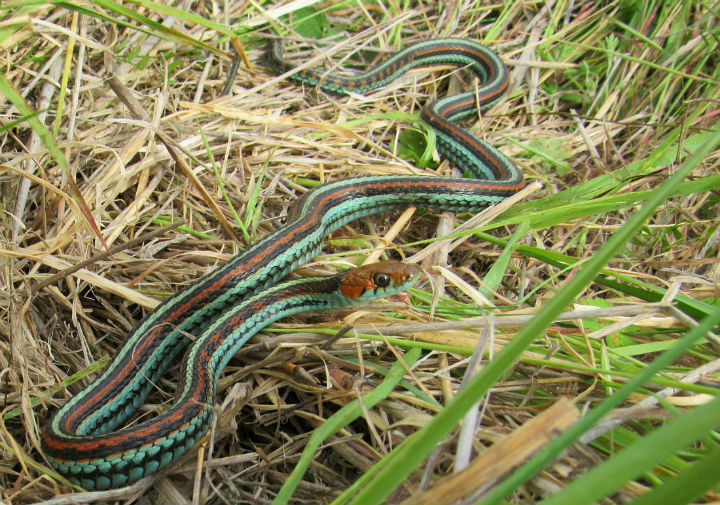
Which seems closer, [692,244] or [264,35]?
[692,244]

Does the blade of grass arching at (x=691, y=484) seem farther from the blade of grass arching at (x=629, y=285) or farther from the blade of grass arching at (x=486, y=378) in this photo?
the blade of grass arching at (x=629, y=285)

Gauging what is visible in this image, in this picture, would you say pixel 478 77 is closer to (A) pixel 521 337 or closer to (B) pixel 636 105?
(B) pixel 636 105

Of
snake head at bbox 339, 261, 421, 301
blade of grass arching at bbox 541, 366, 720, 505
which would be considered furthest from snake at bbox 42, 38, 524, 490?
blade of grass arching at bbox 541, 366, 720, 505

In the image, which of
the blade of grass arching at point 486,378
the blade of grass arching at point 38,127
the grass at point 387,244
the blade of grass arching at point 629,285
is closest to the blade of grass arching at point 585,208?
the grass at point 387,244

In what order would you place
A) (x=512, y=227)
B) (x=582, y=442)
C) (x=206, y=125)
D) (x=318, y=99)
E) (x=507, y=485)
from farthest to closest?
(x=318, y=99) → (x=206, y=125) → (x=512, y=227) → (x=582, y=442) → (x=507, y=485)

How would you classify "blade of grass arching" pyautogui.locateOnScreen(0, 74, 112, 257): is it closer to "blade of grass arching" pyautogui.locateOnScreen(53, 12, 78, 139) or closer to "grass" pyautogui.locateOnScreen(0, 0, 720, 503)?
"grass" pyautogui.locateOnScreen(0, 0, 720, 503)

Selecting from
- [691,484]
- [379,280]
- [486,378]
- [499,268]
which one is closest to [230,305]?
[379,280]

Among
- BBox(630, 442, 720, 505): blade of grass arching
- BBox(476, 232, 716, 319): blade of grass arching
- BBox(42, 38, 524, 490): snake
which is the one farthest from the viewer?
BBox(476, 232, 716, 319): blade of grass arching

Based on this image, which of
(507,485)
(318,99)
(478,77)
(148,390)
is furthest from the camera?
(478,77)

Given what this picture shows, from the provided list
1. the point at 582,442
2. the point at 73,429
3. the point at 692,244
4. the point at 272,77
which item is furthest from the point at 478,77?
the point at 73,429
